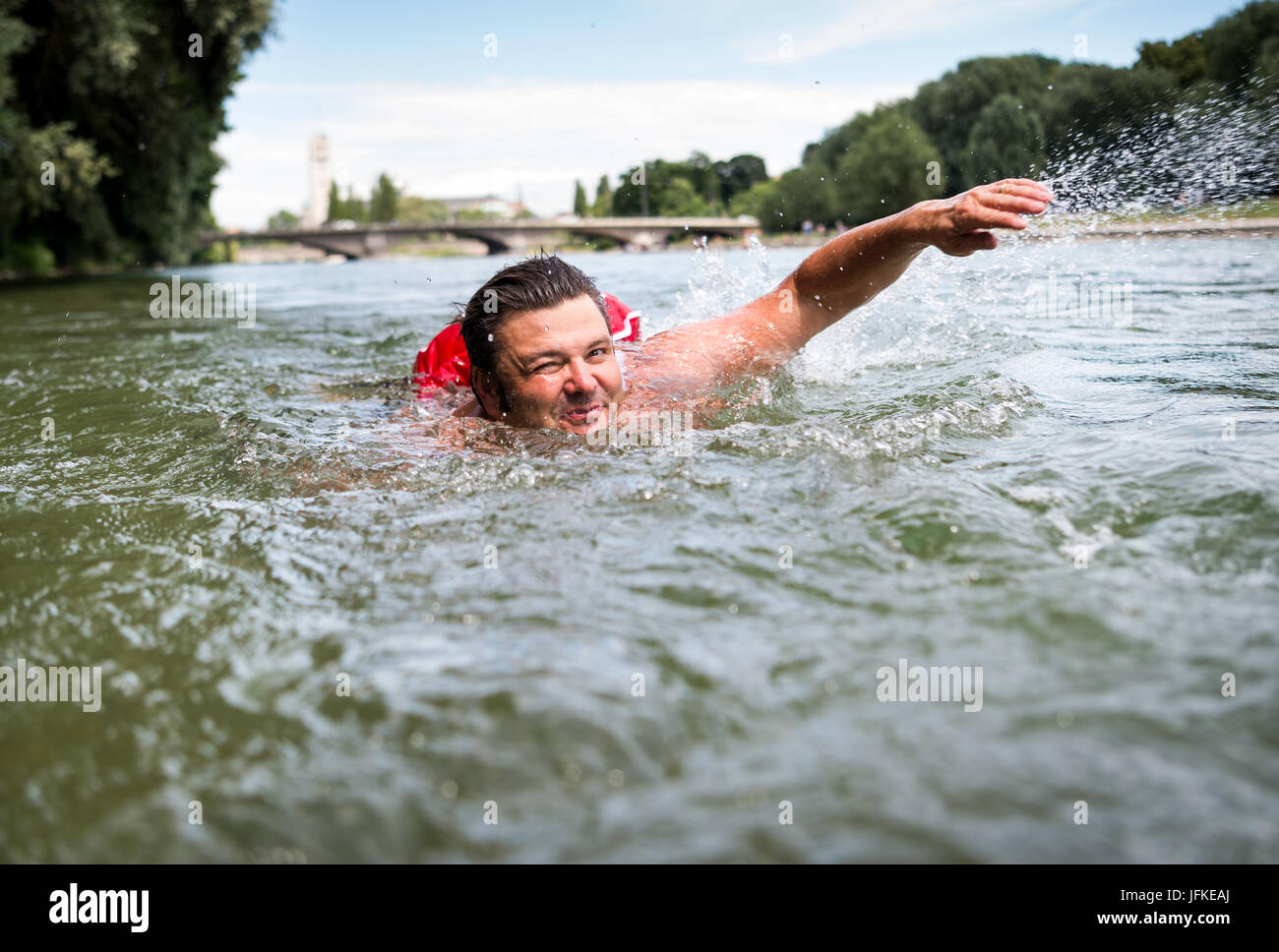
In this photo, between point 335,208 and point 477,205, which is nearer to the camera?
point 335,208

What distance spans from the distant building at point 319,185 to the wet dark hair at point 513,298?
146 m

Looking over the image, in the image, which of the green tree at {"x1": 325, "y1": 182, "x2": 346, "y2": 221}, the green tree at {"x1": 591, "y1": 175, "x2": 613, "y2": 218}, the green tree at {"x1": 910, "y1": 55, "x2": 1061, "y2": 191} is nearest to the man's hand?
the green tree at {"x1": 591, "y1": 175, "x2": 613, "y2": 218}

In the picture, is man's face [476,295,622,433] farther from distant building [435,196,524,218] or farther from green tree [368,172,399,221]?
distant building [435,196,524,218]

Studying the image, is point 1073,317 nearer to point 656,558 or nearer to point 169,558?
point 656,558

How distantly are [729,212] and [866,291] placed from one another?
186 ft

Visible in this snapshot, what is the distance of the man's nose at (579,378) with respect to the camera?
14.6 feet

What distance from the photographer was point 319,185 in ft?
554

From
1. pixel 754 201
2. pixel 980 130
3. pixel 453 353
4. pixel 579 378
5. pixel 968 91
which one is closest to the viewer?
pixel 579 378

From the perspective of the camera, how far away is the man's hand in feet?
12.0

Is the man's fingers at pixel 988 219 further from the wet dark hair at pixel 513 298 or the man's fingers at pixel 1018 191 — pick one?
the wet dark hair at pixel 513 298

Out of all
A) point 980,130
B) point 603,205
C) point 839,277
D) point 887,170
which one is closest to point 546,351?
point 839,277

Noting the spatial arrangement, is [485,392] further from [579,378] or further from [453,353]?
[453,353]

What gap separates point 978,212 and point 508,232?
55.8 meters
